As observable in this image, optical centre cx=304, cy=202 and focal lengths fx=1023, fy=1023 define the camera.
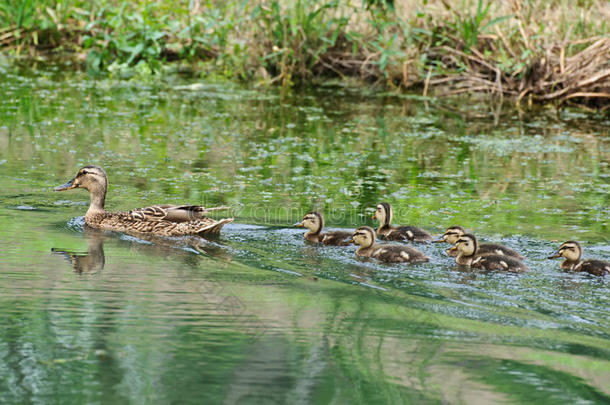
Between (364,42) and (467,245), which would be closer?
(467,245)

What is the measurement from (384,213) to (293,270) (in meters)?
1.43

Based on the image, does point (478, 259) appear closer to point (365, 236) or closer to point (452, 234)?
point (452, 234)

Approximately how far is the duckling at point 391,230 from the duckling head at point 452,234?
7.6 inches

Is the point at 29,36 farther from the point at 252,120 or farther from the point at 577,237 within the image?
the point at 577,237

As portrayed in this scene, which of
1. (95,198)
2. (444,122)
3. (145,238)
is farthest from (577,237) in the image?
(444,122)

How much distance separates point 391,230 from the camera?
7.46 m

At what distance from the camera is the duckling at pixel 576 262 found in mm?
6309

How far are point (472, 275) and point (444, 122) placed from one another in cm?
643

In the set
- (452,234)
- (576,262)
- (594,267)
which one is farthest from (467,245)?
(594,267)

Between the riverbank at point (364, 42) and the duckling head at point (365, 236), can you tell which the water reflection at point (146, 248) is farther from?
→ the riverbank at point (364, 42)

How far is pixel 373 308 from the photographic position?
5.62 meters

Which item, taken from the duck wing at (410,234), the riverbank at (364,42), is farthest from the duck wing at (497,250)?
the riverbank at (364,42)

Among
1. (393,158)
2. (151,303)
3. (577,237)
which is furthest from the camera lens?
(393,158)

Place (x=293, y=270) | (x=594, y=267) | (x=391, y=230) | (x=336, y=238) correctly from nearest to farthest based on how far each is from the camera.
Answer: (x=594, y=267), (x=293, y=270), (x=336, y=238), (x=391, y=230)
